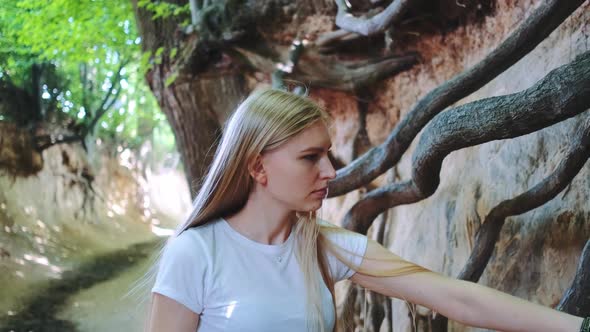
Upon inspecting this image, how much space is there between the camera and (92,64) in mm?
10367

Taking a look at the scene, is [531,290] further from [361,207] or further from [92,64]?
[92,64]

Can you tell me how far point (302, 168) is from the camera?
1.46 m

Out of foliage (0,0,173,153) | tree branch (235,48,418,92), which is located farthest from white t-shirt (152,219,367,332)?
foliage (0,0,173,153)

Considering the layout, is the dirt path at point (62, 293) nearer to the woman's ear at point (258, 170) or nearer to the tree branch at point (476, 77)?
the tree branch at point (476, 77)

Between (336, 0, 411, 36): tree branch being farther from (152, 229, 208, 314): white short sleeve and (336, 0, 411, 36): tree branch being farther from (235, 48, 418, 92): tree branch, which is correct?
(152, 229, 208, 314): white short sleeve

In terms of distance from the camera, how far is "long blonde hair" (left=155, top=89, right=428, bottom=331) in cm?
144

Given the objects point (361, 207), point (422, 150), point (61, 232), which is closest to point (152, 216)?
point (61, 232)

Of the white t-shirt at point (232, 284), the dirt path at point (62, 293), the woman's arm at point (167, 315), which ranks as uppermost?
the white t-shirt at point (232, 284)

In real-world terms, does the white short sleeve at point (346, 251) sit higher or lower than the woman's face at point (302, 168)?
lower

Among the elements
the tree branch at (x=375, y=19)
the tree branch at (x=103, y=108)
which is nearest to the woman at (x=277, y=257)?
the tree branch at (x=375, y=19)

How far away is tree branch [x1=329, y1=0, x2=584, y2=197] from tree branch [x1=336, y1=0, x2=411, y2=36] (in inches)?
43.3

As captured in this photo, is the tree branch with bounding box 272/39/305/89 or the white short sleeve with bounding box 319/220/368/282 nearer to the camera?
the white short sleeve with bounding box 319/220/368/282

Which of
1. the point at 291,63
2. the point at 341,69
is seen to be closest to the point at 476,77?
the point at 341,69

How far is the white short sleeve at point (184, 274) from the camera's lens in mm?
1329
